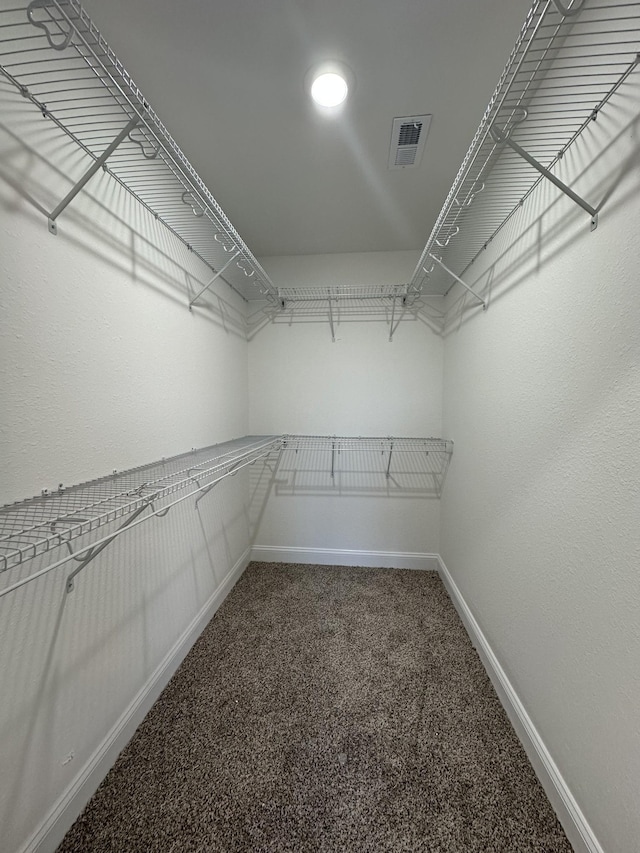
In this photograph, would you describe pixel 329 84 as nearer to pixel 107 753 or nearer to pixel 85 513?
pixel 85 513

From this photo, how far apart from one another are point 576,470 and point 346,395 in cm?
157

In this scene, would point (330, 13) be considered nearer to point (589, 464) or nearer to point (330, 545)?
point (589, 464)

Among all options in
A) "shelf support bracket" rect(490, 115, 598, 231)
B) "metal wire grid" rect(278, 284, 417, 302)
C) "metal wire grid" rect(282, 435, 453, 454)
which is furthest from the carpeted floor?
"metal wire grid" rect(278, 284, 417, 302)

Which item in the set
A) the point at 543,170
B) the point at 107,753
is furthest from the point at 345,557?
the point at 543,170

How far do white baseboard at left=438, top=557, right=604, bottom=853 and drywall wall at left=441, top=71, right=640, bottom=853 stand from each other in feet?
0.07

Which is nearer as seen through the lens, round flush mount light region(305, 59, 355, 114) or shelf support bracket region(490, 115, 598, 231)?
shelf support bracket region(490, 115, 598, 231)

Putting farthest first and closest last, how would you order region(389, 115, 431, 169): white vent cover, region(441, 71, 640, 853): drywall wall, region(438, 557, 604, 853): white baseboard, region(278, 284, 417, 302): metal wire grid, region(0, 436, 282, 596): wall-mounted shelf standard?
region(278, 284, 417, 302): metal wire grid
region(389, 115, 431, 169): white vent cover
region(438, 557, 604, 853): white baseboard
region(441, 71, 640, 853): drywall wall
region(0, 436, 282, 596): wall-mounted shelf standard

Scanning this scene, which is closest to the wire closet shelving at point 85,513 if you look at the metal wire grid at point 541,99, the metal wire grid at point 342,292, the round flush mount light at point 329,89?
the metal wire grid at point 342,292

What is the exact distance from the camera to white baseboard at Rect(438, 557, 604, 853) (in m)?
0.83

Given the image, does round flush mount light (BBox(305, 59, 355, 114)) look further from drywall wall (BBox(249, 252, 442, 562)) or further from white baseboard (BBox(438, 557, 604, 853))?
white baseboard (BBox(438, 557, 604, 853))

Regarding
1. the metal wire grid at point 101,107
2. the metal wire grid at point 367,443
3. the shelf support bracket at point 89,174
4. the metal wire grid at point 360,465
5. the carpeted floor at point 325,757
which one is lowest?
the carpeted floor at point 325,757

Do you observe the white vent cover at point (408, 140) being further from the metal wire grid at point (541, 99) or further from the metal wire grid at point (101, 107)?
the metal wire grid at point (101, 107)

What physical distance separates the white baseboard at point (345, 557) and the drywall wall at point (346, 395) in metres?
0.02

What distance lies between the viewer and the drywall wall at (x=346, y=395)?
2.23 metres
